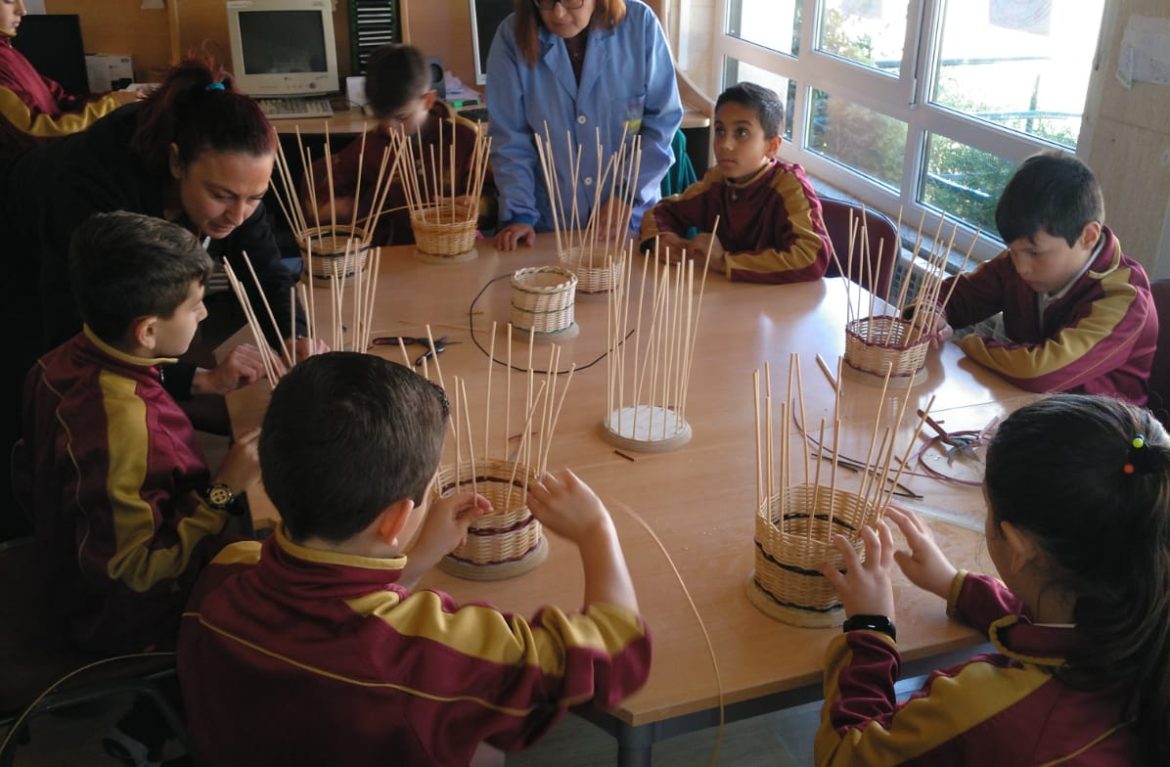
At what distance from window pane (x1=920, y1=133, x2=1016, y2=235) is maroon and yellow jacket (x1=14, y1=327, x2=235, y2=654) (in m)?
2.59

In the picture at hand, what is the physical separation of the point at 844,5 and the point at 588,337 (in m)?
2.31

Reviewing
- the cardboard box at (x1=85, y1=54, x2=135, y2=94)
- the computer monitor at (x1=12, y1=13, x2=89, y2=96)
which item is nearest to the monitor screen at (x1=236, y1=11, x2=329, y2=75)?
the cardboard box at (x1=85, y1=54, x2=135, y2=94)

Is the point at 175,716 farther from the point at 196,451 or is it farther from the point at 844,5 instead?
the point at 844,5

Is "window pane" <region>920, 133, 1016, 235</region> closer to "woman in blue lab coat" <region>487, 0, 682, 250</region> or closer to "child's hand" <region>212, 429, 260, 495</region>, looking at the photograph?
"woman in blue lab coat" <region>487, 0, 682, 250</region>

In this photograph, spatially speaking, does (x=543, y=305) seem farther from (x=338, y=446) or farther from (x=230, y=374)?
(x=338, y=446)

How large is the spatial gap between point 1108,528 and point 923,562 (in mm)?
300

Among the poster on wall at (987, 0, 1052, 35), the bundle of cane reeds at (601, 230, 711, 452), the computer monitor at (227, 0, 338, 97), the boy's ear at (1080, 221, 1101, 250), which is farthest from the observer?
the computer monitor at (227, 0, 338, 97)

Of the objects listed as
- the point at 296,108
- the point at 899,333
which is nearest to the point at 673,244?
the point at 899,333

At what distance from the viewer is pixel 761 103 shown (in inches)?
100

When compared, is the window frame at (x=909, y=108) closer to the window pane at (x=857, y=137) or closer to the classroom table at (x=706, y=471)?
the window pane at (x=857, y=137)

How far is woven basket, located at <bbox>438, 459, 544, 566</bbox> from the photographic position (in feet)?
4.44

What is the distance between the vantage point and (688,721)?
1.18 metres

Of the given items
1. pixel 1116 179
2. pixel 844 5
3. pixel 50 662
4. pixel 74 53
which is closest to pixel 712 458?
pixel 50 662

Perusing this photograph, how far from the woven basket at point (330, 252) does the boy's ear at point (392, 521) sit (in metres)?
1.33
